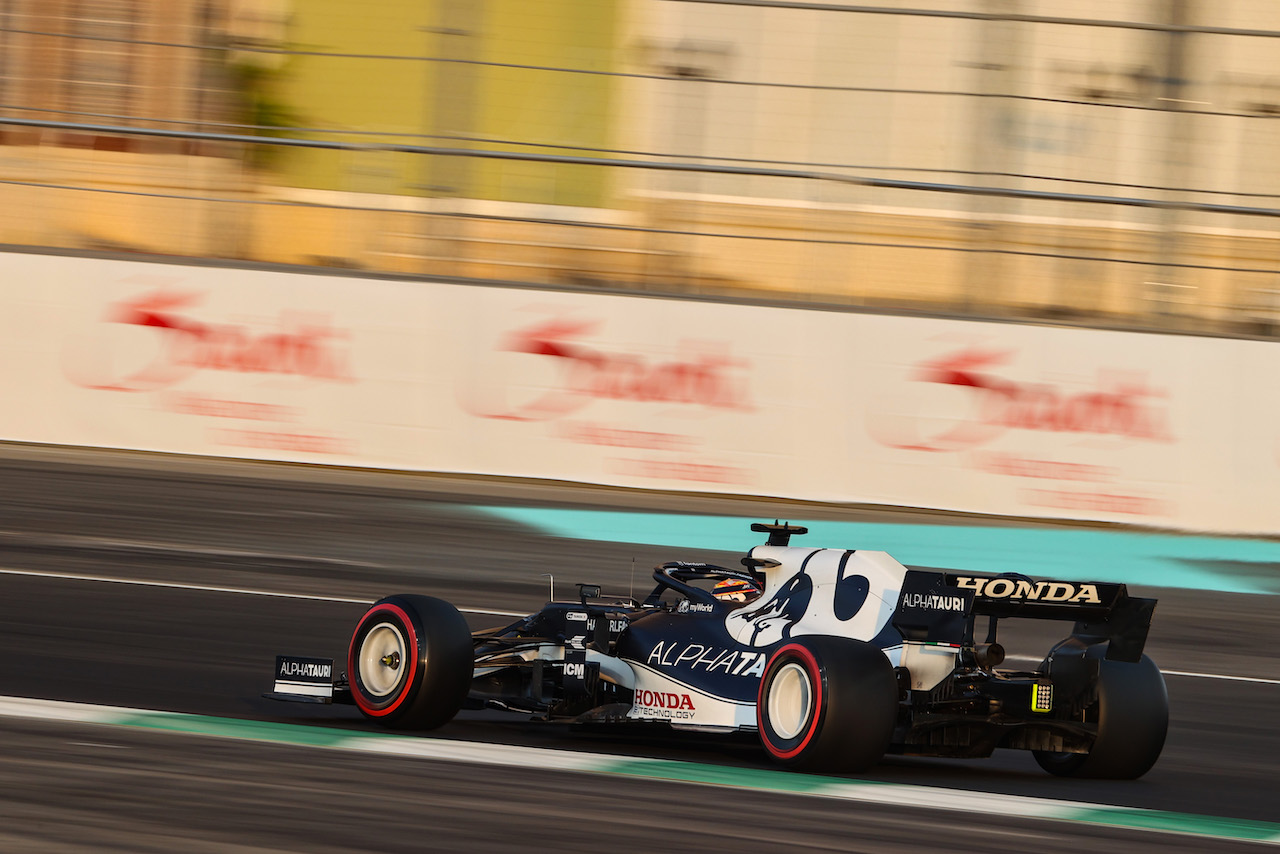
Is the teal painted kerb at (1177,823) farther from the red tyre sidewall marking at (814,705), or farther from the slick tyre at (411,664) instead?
the slick tyre at (411,664)

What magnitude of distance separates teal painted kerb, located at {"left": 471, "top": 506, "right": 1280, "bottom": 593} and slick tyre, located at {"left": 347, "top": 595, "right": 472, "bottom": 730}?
541cm

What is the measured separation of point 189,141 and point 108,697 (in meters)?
11.6

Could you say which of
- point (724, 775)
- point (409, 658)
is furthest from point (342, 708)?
point (724, 775)

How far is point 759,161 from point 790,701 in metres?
11.7

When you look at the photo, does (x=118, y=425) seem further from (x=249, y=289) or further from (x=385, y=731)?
(x=385, y=731)

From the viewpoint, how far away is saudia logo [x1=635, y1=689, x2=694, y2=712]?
236 inches

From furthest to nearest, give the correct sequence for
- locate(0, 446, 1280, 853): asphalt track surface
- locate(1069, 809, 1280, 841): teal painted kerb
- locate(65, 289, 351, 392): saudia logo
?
locate(65, 289, 351, 392): saudia logo
locate(1069, 809, 1280, 841): teal painted kerb
locate(0, 446, 1280, 853): asphalt track surface

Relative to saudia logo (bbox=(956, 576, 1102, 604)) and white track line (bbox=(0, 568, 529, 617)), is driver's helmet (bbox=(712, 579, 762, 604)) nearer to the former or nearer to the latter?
saudia logo (bbox=(956, 576, 1102, 604))

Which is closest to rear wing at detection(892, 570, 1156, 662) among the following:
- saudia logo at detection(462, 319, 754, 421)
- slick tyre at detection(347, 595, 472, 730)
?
slick tyre at detection(347, 595, 472, 730)

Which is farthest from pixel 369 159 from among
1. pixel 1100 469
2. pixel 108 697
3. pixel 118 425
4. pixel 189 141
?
pixel 108 697

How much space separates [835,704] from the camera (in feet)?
17.6

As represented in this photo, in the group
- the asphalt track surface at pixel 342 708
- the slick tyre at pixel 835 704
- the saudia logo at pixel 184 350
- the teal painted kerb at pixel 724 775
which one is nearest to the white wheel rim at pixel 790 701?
the slick tyre at pixel 835 704

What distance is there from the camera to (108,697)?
22.0ft

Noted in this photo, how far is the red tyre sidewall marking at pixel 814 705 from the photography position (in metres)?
5.37
